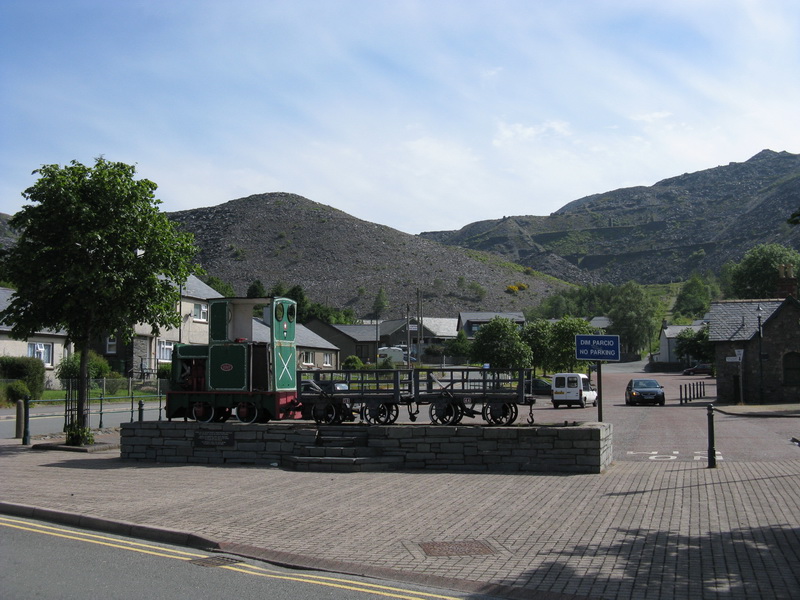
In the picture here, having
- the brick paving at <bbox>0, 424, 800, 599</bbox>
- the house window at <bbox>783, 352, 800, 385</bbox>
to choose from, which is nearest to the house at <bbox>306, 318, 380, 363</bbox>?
the house window at <bbox>783, 352, 800, 385</bbox>

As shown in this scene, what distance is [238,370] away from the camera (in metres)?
16.0

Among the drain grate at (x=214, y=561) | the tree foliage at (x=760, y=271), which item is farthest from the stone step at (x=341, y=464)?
the tree foliage at (x=760, y=271)

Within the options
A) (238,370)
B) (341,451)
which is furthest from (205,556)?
(238,370)

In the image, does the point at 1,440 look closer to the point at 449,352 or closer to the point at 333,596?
the point at 333,596

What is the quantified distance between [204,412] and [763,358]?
34.1 metres

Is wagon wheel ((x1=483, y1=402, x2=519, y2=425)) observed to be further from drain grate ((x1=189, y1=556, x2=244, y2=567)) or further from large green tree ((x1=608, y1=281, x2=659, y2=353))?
large green tree ((x1=608, y1=281, x2=659, y2=353))

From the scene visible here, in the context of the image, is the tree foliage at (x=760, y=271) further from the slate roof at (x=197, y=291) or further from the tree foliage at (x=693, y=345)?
the slate roof at (x=197, y=291)

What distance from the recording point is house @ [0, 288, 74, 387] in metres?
41.6

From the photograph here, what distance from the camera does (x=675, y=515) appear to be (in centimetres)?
975

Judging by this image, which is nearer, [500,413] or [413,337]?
[500,413]

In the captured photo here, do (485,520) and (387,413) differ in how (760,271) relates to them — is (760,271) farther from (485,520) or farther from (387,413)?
(485,520)

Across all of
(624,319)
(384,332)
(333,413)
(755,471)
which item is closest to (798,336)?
(755,471)

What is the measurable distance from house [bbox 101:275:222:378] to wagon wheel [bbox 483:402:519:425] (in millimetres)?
35646

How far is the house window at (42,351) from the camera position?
141 ft
